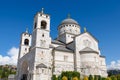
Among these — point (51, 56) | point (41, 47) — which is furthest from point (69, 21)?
point (41, 47)

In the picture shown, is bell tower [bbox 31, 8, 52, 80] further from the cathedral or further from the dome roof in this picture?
the dome roof

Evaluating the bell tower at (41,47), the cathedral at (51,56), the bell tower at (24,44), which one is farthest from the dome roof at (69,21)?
the bell tower at (24,44)

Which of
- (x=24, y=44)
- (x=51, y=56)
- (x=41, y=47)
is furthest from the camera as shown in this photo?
(x=24, y=44)

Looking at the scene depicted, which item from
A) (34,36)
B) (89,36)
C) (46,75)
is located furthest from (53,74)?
(89,36)

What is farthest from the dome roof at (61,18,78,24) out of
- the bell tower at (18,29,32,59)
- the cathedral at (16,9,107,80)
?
the bell tower at (18,29,32,59)

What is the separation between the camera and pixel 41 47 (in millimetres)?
31562

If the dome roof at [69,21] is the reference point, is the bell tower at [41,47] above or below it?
below

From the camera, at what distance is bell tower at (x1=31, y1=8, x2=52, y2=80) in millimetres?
29559

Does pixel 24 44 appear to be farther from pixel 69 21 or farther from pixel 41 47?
pixel 69 21

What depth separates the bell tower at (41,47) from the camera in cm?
2956

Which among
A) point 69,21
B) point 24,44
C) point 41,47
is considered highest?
point 69,21

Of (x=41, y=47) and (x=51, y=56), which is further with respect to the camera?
(x=51, y=56)

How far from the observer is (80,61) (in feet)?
114

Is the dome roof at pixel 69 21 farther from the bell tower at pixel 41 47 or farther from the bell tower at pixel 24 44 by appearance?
the bell tower at pixel 24 44
